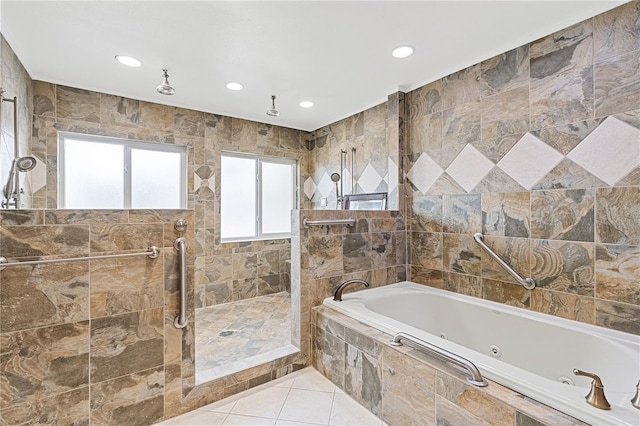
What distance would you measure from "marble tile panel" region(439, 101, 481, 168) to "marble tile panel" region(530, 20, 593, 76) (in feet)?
1.47

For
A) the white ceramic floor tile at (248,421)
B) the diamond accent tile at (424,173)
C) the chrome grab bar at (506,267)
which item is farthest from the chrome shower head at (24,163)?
the chrome grab bar at (506,267)

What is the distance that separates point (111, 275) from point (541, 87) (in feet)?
9.65

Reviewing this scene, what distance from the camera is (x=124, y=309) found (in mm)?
Answer: 1630

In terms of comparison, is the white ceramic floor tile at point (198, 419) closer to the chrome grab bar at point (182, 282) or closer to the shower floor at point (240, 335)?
the shower floor at point (240, 335)

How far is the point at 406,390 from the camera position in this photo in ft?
5.04

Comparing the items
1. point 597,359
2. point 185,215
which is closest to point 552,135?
point 597,359

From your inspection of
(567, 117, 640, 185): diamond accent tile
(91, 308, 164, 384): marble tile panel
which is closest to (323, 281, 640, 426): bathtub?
(567, 117, 640, 185): diamond accent tile

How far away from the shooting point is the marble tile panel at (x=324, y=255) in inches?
91.7

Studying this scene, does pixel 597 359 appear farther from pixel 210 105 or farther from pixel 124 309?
pixel 210 105

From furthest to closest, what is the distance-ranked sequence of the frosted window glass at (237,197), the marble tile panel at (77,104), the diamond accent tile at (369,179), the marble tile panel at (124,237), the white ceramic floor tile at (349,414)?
the frosted window glass at (237,197) < the diamond accent tile at (369,179) < the marble tile panel at (77,104) < the white ceramic floor tile at (349,414) < the marble tile panel at (124,237)

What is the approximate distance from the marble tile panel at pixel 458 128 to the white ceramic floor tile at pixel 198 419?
252cm

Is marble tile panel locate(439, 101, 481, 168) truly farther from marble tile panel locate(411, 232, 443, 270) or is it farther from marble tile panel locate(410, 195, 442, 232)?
marble tile panel locate(411, 232, 443, 270)

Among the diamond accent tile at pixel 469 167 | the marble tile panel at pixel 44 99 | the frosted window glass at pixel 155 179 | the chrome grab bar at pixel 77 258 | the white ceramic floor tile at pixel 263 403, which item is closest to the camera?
the chrome grab bar at pixel 77 258

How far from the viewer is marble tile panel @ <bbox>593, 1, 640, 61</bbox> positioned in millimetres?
1623
